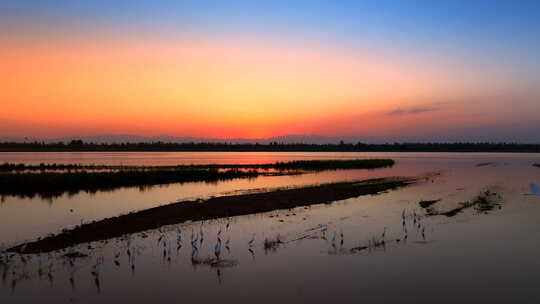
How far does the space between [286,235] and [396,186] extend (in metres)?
18.9

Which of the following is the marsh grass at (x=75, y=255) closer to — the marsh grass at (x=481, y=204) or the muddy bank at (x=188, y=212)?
the muddy bank at (x=188, y=212)

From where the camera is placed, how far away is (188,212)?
58.5ft

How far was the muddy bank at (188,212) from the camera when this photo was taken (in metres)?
13.0

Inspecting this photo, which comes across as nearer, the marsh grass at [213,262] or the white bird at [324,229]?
the marsh grass at [213,262]

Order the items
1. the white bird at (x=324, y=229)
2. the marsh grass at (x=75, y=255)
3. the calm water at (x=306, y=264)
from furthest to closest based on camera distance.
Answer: the white bird at (x=324, y=229) → the marsh grass at (x=75, y=255) → the calm water at (x=306, y=264)

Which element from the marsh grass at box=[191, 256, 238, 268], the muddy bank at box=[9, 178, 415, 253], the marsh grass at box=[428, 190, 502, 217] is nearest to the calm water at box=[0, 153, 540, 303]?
the marsh grass at box=[191, 256, 238, 268]

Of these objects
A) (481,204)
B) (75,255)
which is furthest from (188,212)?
(481,204)

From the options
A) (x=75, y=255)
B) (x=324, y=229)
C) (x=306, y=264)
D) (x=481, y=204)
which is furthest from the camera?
(x=481, y=204)

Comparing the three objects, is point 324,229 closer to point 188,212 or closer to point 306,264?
point 306,264

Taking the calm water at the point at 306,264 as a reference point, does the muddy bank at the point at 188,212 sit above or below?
above

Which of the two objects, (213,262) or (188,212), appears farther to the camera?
(188,212)

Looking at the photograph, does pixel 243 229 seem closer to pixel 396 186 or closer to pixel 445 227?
pixel 445 227

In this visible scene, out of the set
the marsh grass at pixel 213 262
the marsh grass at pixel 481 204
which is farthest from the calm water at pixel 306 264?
the marsh grass at pixel 481 204

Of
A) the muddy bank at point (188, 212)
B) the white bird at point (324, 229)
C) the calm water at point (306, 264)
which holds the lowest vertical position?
the calm water at point (306, 264)
